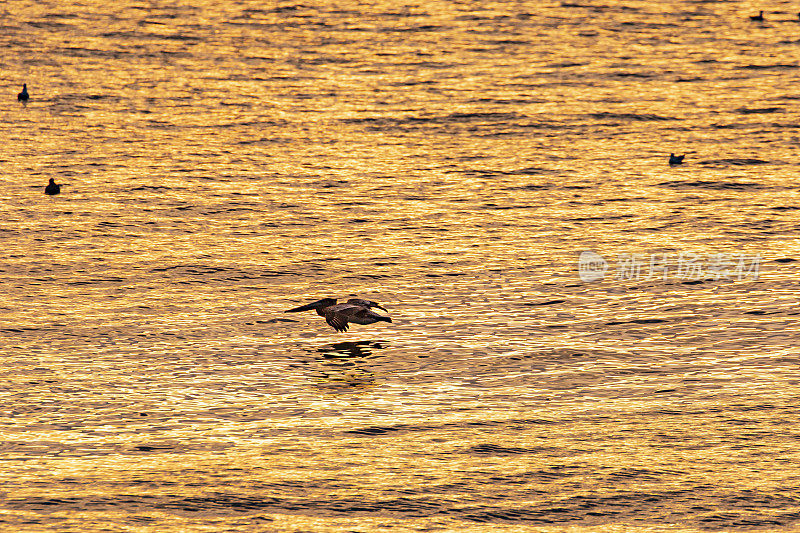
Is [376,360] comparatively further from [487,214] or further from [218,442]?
[487,214]

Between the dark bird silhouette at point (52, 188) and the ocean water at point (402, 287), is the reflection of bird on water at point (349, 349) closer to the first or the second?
the ocean water at point (402, 287)

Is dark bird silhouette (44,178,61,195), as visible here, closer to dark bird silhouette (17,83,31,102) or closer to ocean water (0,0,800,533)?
ocean water (0,0,800,533)

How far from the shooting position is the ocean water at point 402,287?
12.5 m

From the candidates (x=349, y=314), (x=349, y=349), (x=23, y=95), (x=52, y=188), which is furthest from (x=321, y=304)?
(x=23, y=95)

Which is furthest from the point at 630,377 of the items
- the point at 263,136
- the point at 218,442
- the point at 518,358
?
the point at 263,136

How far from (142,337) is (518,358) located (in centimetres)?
500

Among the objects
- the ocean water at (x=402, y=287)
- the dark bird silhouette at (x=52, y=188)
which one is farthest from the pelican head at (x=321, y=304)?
the dark bird silhouette at (x=52, y=188)

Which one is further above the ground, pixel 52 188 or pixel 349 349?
pixel 52 188

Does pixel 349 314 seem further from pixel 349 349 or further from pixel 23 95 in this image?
pixel 23 95

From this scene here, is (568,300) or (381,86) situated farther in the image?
(381,86)

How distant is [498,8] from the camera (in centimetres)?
3997

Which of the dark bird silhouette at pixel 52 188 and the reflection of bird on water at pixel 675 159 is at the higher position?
the reflection of bird on water at pixel 675 159

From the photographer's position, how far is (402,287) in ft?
59.3

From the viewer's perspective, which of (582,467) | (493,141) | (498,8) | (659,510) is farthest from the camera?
(498,8)
